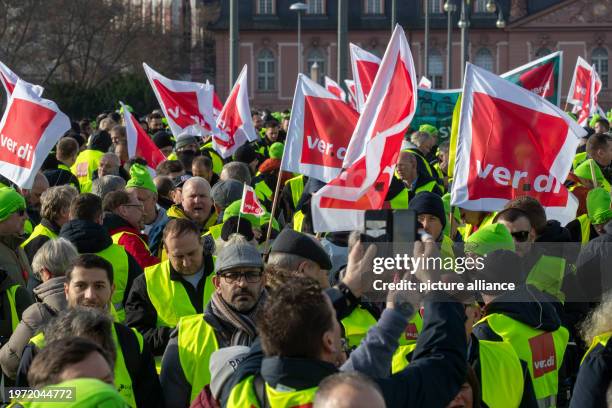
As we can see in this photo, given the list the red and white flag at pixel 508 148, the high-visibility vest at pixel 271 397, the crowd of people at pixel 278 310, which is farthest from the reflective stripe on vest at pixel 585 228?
the high-visibility vest at pixel 271 397

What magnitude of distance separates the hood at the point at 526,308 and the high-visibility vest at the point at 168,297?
140cm

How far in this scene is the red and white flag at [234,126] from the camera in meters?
14.9

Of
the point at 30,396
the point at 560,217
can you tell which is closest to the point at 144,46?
the point at 560,217

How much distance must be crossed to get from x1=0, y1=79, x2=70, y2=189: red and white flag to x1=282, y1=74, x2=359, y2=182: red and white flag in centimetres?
178

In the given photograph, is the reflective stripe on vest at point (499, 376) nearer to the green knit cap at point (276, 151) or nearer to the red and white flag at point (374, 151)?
the red and white flag at point (374, 151)

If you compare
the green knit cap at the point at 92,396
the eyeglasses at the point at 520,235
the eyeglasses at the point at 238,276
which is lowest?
the eyeglasses at the point at 520,235

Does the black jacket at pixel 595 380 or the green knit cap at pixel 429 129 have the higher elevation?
the green knit cap at pixel 429 129

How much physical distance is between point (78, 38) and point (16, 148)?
158ft

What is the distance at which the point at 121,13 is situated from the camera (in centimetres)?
6078

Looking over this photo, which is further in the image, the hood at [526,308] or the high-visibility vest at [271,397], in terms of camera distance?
the hood at [526,308]

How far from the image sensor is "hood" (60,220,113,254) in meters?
6.98

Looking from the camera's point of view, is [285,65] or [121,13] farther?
[285,65]

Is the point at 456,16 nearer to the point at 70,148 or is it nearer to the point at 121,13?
the point at 121,13

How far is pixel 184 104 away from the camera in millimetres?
15641
